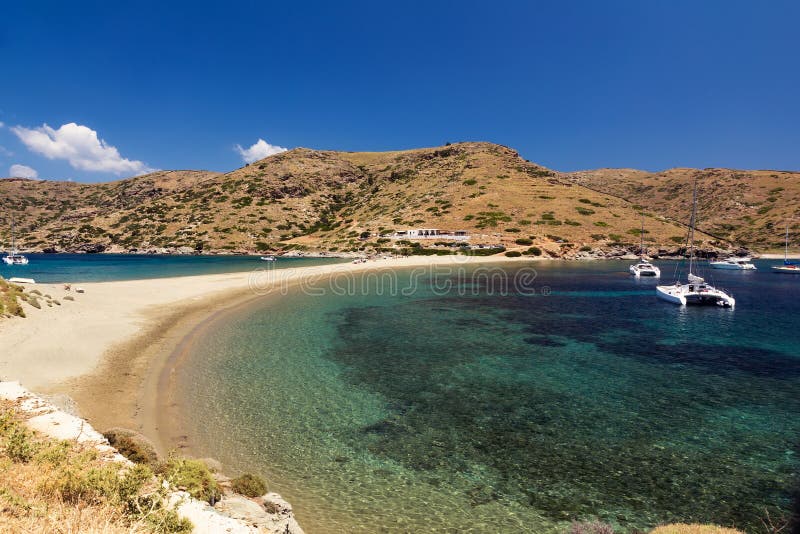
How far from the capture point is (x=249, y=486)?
9.63m

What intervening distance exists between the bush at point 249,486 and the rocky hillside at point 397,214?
105840 millimetres

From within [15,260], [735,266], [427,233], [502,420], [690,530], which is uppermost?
[427,233]

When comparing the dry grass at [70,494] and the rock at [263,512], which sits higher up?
the dry grass at [70,494]

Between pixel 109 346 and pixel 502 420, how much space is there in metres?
22.6

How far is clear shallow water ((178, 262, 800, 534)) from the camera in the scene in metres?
10.4

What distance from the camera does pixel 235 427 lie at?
14.7 meters

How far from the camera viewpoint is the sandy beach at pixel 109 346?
1609 centimetres

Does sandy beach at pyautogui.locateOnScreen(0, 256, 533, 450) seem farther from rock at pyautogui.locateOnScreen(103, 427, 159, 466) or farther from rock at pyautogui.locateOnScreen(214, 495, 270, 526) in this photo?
rock at pyautogui.locateOnScreen(214, 495, 270, 526)

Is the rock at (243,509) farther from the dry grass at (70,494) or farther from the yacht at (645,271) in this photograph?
the yacht at (645,271)

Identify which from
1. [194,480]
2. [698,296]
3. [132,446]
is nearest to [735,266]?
Result: [698,296]

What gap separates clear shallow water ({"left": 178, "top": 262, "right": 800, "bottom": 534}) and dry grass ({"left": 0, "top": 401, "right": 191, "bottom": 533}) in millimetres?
4266

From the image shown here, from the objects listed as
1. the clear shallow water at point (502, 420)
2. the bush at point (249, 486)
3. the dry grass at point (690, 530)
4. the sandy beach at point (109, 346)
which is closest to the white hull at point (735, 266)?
the clear shallow water at point (502, 420)

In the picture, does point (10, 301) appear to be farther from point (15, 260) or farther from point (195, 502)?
point (15, 260)

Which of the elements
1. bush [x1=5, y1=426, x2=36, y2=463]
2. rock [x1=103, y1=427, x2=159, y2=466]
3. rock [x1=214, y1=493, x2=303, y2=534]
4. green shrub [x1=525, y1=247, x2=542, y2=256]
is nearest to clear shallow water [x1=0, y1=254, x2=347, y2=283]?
green shrub [x1=525, y1=247, x2=542, y2=256]
